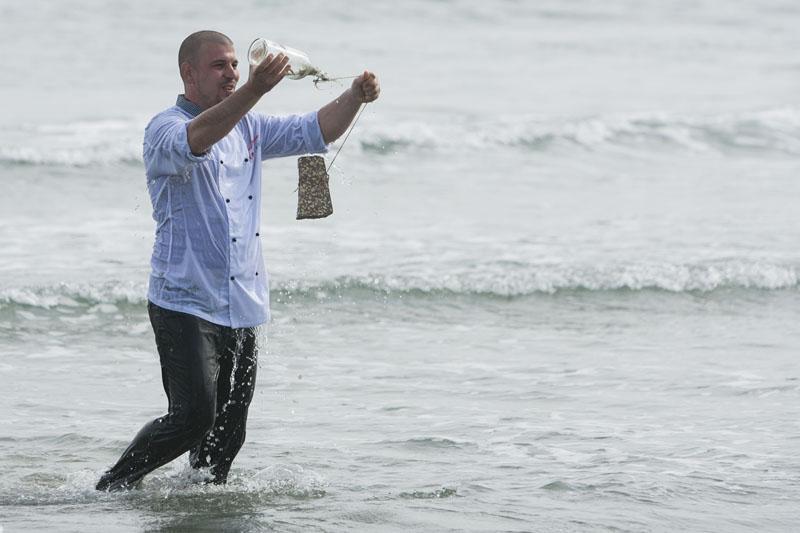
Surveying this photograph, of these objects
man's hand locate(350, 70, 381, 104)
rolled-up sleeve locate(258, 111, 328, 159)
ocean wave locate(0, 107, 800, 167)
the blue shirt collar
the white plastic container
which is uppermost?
the white plastic container

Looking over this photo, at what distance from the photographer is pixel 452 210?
14008 millimetres

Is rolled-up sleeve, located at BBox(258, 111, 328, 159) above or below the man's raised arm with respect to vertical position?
below

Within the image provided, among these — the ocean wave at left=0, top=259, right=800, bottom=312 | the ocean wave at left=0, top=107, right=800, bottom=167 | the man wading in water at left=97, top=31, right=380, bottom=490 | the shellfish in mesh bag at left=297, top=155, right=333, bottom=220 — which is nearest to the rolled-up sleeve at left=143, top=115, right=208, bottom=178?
the man wading in water at left=97, top=31, right=380, bottom=490

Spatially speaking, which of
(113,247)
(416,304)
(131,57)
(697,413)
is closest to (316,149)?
(697,413)

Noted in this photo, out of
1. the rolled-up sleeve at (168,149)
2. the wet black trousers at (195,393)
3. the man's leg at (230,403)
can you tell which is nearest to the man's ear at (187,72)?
the rolled-up sleeve at (168,149)

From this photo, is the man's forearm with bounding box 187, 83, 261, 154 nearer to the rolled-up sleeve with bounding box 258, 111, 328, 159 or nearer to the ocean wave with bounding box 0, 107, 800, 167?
the rolled-up sleeve with bounding box 258, 111, 328, 159

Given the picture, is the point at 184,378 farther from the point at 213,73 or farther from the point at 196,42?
the point at 196,42

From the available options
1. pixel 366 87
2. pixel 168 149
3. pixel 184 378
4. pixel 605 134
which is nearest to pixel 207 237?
pixel 168 149

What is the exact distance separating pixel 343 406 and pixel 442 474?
1.39 meters

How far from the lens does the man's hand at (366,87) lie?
4.97 meters

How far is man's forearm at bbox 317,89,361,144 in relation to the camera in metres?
5.11

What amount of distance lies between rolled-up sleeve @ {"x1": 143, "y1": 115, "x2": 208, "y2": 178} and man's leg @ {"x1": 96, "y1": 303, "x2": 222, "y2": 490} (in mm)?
552

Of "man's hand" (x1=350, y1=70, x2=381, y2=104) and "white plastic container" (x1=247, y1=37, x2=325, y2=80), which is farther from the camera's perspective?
"man's hand" (x1=350, y1=70, x2=381, y2=104)

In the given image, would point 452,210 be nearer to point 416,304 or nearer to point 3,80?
point 416,304
